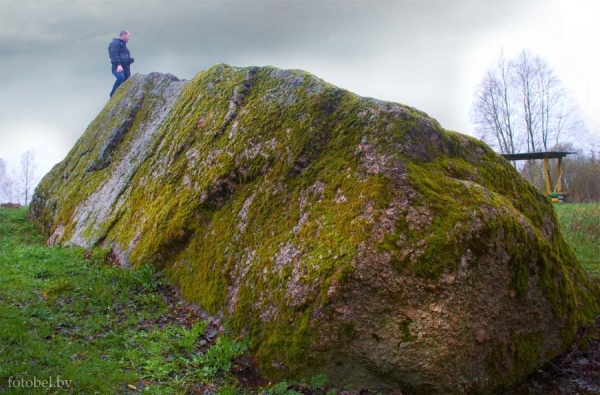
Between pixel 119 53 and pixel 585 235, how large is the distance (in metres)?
14.1

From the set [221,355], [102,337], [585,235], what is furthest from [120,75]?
[585,235]

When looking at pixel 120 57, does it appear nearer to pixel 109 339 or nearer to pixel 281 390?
pixel 109 339

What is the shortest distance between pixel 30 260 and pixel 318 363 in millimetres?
5929

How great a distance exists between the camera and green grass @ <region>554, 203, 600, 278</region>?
7.54 metres

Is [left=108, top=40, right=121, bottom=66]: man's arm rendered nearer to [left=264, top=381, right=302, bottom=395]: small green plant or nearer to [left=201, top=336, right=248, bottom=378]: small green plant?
[left=201, top=336, right=248, bottom=378]: small green plant

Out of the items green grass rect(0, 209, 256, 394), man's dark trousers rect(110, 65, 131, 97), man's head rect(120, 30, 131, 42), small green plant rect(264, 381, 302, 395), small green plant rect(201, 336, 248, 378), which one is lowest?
small green plant rect(264, 381, 302, 395)

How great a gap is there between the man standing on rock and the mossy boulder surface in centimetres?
803

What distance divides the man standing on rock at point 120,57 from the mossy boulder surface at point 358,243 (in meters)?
8.03

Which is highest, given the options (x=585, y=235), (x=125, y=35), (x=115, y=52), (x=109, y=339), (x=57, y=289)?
(x=125, y=35)

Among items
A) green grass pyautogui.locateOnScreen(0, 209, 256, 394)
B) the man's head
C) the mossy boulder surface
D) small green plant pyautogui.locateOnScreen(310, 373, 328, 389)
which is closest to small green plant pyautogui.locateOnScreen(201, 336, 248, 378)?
green grass pyautogui.locateOnScreen(0, 209, 256, 394)

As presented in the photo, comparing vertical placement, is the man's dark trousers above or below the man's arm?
below

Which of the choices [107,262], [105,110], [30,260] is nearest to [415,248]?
[107,262]

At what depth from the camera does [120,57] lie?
13727 millimetres

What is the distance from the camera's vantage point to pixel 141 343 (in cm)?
454
